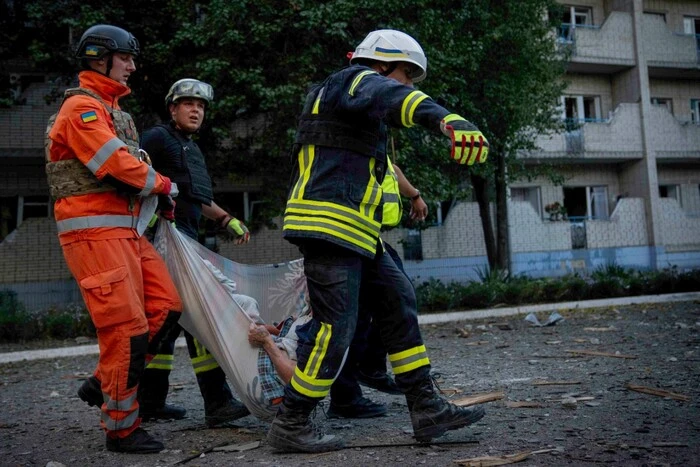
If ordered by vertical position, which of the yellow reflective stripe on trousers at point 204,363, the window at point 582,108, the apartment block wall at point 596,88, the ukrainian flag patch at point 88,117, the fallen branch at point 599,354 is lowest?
the fallen branch at point 599,354

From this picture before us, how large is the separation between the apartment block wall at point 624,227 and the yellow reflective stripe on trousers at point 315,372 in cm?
1862

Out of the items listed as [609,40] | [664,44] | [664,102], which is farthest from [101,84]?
[664,102]

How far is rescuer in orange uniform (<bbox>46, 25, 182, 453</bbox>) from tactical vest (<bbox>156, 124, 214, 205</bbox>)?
0.62 m

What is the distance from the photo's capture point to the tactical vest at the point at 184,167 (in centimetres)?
423

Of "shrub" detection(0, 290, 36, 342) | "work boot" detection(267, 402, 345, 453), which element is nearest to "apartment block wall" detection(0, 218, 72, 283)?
"shrub" detection(0, 290, 36, 342)

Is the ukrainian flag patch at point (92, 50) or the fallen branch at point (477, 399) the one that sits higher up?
the ukrainian flag patch at point (92, 50)

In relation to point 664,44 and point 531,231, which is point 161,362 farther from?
point 664,44

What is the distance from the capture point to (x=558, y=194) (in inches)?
859

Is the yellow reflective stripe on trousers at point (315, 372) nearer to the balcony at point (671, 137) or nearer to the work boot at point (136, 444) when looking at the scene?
the work boot at point (136, 444)

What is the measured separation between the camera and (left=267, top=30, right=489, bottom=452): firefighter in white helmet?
3.16 metres

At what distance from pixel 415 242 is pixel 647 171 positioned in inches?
393

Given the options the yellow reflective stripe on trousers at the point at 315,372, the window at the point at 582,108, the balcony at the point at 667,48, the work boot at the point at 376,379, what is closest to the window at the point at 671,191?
the window at the point at 582,108

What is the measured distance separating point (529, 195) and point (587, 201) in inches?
101

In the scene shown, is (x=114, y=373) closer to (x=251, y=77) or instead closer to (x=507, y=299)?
(x=251, y=77)
